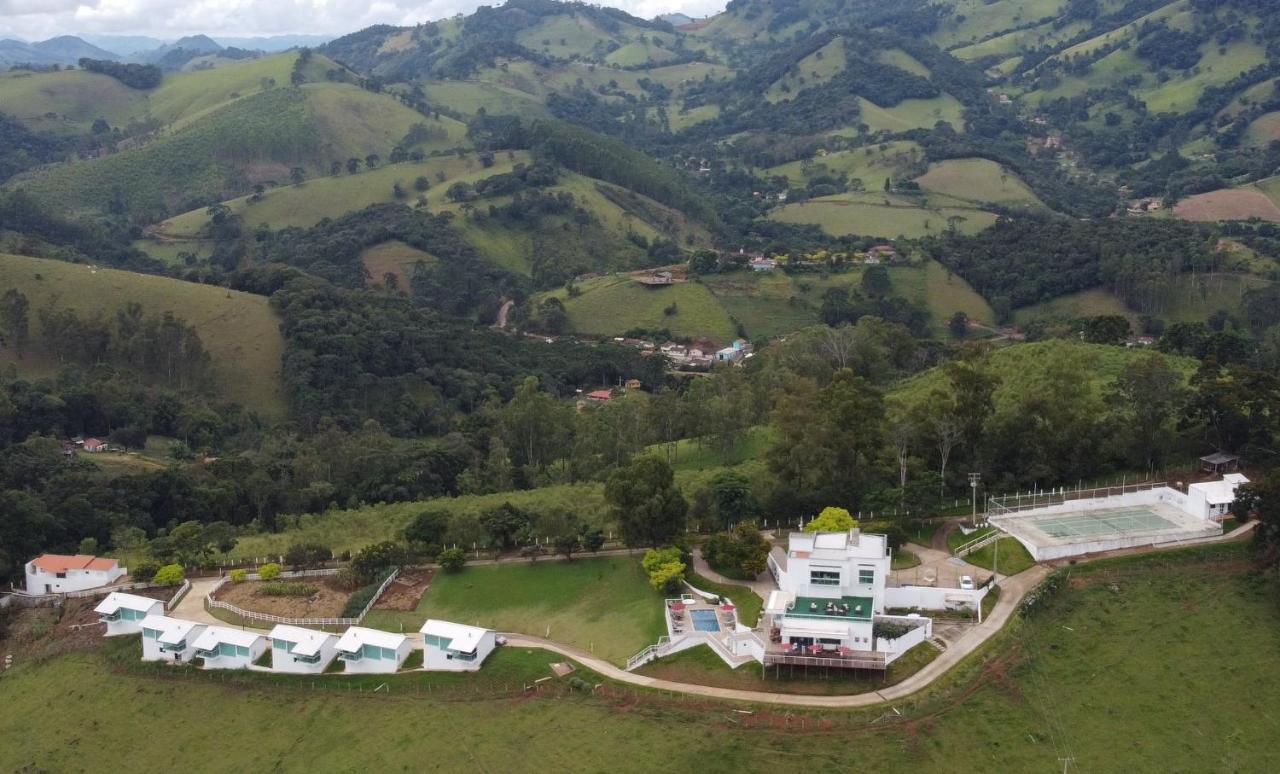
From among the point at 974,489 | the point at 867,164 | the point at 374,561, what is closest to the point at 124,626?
the point at 374,561

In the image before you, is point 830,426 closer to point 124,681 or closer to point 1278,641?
point 1278,641

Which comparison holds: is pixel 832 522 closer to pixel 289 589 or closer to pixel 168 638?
pixel 289 589

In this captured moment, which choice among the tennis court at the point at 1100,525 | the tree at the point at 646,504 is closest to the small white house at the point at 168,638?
the tree at the point at 646,504

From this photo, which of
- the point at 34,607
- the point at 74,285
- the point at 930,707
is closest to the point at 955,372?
the point at 930,707

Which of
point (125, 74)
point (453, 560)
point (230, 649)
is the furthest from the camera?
Result: point (125, 74)

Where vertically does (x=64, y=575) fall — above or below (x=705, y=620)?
below

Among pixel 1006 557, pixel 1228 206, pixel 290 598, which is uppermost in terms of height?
pixel 1228 206

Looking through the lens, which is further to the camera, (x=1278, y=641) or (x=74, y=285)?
(x=74, y=285)
